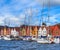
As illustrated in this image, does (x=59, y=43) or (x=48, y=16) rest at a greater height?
(x=48, y=16)

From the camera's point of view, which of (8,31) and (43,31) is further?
(8,31)

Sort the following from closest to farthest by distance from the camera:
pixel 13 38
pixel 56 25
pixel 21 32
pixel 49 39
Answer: pixel 49 39, pixel 13 38, pixel 56 25, pixel 21 32

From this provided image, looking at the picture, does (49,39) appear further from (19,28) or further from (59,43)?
(19,28)

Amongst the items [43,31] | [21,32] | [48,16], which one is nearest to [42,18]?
[48,16]

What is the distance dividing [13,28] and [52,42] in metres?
108

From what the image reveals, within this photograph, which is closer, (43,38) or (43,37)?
(43,38)

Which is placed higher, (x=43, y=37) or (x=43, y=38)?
(x=43, y=37)

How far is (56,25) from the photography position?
162 meters

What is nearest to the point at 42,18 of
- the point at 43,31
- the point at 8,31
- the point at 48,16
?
the point at 48,16

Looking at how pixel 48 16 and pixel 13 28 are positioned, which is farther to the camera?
pixel 13 28

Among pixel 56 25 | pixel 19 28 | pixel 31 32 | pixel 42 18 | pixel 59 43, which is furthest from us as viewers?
pixel 19 28

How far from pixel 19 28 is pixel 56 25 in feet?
114

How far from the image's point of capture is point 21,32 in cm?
17612

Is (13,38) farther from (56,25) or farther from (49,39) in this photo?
(49,39)
